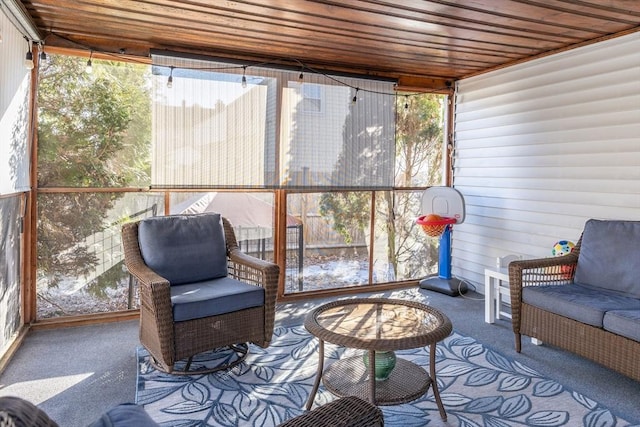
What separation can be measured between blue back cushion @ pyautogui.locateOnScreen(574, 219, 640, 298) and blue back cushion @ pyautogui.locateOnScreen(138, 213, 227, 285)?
268 cm

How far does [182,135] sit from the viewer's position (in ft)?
13.3

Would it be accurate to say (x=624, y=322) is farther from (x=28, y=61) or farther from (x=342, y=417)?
(x=28, y=61)

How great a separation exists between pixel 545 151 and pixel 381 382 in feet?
9.54

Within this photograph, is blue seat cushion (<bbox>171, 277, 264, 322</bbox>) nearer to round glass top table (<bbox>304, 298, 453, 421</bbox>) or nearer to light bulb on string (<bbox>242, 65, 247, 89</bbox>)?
round glass top table (<bbox>304, 298, 453, 421</bbox>)

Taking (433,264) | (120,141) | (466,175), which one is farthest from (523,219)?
(120,141)

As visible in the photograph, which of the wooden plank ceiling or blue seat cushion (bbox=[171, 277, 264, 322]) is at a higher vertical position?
the wooden plank ceiling

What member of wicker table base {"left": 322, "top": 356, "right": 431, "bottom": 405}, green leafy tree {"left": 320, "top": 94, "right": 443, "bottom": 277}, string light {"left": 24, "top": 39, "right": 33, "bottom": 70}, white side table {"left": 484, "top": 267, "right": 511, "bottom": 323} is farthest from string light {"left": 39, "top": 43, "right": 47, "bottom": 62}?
white side table {"left": 484, "top": 267, "right": 511, "bottom": 323}

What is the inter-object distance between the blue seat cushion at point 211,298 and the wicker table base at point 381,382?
724 millimetres

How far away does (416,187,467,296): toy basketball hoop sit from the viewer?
4832 millimetres

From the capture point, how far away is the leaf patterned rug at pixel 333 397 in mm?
2432

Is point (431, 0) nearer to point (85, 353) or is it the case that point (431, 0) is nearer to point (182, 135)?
point (182, 135)

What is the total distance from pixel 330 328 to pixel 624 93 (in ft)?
9.99

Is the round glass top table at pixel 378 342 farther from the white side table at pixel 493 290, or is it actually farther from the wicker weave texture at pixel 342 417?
the white side table at pixel 493 290

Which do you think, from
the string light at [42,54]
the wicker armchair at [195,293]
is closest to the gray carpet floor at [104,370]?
the wicker armchair at [195,293]
